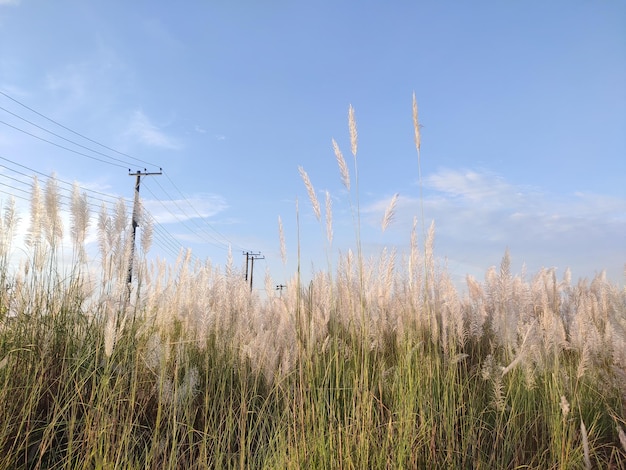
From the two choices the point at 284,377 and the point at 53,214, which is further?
the point at 53,214

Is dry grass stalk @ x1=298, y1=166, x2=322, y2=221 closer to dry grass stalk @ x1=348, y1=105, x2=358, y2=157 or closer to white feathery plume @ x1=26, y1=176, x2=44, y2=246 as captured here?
dry grass stalk @ x1=348, y1=105, x2=358, y2=157

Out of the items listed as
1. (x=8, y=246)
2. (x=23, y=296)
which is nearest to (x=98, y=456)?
(x=23, y=296)

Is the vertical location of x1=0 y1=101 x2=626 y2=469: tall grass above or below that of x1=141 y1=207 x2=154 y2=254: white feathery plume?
below

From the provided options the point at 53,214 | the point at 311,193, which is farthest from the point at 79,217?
the point at 311,193

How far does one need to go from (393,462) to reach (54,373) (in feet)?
7.35

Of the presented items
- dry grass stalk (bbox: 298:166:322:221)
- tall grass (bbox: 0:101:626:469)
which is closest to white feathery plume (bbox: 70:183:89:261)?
tall grass (bbox: 0:101:626:469)

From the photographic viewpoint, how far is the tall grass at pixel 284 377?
238cm

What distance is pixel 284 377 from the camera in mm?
2713

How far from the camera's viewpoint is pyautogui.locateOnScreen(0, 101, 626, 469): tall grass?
238cm

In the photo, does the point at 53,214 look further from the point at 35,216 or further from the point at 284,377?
the point at 284,377

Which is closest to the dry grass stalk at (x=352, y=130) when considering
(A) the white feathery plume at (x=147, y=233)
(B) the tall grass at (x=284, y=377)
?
(B) the tall grass at (x=284, y=377)

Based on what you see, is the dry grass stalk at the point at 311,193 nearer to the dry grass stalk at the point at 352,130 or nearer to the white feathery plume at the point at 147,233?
the dry grass stalk at the point at 352,130

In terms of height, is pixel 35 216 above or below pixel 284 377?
above

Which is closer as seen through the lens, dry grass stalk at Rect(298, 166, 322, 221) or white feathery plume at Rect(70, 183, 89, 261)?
dry grass stalk at Rect(298, 166, 322, 221)
